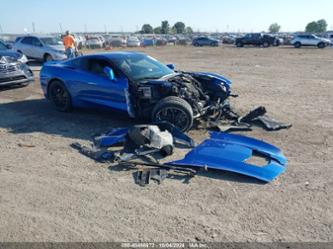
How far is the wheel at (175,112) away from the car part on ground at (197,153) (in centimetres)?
43

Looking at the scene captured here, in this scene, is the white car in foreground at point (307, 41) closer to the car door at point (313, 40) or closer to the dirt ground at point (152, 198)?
the car door at point (313, 40)

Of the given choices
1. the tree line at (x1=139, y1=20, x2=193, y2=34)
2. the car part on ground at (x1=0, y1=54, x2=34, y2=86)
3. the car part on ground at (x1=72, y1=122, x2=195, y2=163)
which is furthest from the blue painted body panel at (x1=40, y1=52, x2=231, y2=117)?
the tree line at (x1=139, y1=20, x2=193, y2=34)

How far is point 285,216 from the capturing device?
3783 millimetres

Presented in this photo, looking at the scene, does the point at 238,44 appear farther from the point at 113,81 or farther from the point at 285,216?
the point at 285,216

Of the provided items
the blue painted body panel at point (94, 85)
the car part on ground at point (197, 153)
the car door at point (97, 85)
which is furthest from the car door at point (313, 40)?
the car part on ground at point (197, 153)

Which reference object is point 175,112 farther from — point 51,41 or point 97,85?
point 51,41

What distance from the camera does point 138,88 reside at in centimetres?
665

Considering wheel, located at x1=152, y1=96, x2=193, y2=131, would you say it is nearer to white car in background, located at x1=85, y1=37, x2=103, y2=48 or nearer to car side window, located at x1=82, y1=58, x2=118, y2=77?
car side window, located at x1=82, y1=58, x2=118, y2=77

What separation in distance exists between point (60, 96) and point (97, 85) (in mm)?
1379

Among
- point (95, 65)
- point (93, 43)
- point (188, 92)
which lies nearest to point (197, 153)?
point (188, 92)

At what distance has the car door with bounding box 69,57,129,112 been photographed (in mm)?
6852

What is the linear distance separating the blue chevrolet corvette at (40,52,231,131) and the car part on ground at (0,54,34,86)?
3349 mm

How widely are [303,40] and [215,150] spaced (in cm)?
4095

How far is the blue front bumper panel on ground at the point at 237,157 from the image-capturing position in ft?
15.4
